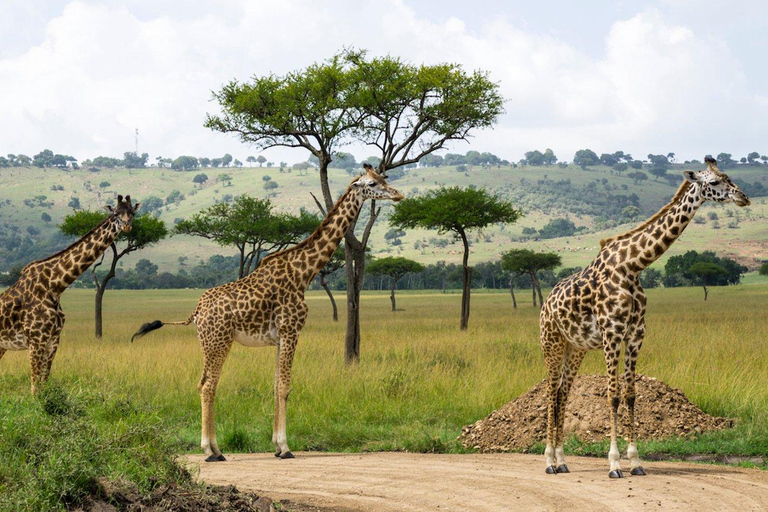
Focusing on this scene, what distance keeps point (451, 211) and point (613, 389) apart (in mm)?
30045

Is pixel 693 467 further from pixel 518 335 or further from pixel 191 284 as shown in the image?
pixel 191 284

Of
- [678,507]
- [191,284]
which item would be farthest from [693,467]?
[191,284]

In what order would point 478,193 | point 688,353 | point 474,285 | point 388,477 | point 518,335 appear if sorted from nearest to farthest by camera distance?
point 388,477 < point 688,353 < point 518,335 < point 478,193 < point 474,285

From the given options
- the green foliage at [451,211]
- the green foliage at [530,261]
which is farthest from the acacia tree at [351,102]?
the green foliage at [530,261]

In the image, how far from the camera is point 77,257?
13055 millimetres

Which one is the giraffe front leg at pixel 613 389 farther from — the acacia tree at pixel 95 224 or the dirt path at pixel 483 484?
the acacia tree at pixel 95 224

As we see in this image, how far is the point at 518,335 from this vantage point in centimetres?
3341

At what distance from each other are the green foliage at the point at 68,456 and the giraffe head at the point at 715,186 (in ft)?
21.2

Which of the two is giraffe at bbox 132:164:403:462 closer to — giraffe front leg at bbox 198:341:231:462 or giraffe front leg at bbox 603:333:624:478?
giraffe front leg at bbox 198:341:231:462

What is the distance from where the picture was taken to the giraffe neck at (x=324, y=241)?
40.9 feet

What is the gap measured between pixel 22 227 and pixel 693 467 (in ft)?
569

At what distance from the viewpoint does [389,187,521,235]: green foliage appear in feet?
131

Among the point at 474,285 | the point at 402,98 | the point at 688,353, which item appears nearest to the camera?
the point at 688,353

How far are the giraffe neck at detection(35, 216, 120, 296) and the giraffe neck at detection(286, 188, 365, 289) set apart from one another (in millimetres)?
2721
